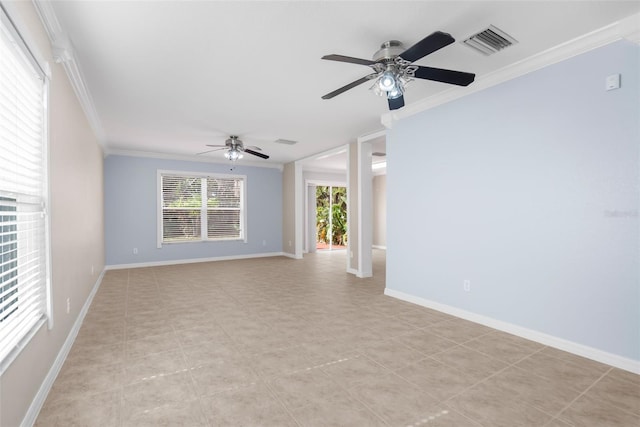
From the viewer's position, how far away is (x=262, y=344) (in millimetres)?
2785

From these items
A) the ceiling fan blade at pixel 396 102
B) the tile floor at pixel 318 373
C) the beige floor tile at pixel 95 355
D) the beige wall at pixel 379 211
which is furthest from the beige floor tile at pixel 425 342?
the beige wall at pixel 379 211

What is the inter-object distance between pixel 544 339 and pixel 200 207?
268 inches

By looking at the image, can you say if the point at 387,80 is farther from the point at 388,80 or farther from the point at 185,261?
the point at 185,261

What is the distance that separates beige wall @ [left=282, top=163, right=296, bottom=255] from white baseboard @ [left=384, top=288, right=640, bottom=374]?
4585 millimetres

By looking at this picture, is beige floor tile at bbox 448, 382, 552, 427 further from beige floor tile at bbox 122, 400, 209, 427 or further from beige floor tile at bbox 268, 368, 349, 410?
beige floor tile at bbox 122, 400, 209, 427

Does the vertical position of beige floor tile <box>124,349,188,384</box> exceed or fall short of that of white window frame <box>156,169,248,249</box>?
it falls short

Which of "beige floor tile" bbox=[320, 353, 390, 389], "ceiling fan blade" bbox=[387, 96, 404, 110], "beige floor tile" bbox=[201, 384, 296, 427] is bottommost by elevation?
"beige floor tile" bbox=[320, 353, 390, 389]

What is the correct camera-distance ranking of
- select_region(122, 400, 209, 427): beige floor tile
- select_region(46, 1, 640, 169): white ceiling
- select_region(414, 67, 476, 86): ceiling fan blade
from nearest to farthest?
select_region(122, 400, 209, 427): beige floor tile
select_region(46, 1, 640, 169): white ceiling
select_region(414, 67, 476, 86): ceiling fan blade

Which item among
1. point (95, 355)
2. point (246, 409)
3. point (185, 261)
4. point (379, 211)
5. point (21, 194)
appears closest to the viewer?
point (21, 194)

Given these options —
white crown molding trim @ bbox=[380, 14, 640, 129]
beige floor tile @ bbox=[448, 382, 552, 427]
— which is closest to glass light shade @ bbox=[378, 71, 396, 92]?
white crown molding trim @ bbox=[380, 14, 640, 129]

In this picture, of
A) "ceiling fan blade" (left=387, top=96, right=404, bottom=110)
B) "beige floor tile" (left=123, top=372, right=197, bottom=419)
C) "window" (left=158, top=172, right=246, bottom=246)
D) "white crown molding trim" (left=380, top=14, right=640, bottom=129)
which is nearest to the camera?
"beige floor tile" (left=123, top=372, right=197, bottom=419)

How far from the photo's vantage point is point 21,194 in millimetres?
1764

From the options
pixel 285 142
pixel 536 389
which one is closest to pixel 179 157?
pixel 285 142

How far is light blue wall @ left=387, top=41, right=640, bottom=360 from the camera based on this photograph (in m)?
2.38
